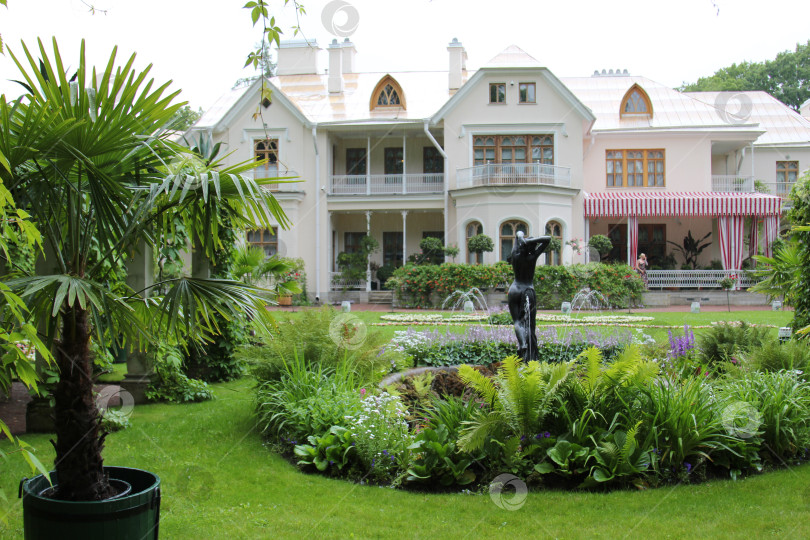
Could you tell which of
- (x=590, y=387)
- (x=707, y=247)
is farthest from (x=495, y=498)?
(x=707, y=247)

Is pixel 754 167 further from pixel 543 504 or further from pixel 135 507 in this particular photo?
pixel 135 507

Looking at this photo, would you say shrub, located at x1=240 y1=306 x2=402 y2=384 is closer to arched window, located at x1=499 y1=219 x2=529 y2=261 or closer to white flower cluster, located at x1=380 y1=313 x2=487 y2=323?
white flower cluster, located at x1=380 y1=313 x2=487 y2=323

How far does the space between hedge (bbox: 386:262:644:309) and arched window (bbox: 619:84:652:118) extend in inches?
345

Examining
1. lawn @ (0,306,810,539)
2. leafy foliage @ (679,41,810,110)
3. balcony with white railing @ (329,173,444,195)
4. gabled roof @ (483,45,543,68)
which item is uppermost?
leafy foliage @ (679,41,810,110)

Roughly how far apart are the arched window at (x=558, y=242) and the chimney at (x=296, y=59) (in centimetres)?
1303

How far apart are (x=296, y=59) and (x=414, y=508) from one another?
27.9m

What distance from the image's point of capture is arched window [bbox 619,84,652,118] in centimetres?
2751

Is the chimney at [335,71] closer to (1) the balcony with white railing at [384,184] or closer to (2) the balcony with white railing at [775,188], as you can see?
(1) the balcony with white railing at [384,184]

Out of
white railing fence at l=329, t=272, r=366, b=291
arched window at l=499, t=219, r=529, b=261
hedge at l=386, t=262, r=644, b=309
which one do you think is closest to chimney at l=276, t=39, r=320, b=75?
white railing fence at l=329, t=272, r=366, b=291

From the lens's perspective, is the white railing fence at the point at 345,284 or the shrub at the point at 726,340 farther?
the white railing fence at the point at 345,284

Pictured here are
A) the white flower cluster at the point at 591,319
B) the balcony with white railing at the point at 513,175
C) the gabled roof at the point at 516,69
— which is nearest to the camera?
the white flower cluster at the point at 591,319

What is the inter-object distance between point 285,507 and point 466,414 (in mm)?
1718

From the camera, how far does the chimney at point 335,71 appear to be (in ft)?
92.3

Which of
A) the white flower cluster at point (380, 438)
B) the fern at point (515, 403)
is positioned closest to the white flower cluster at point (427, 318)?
the white flower cluster at point (380, 438)
